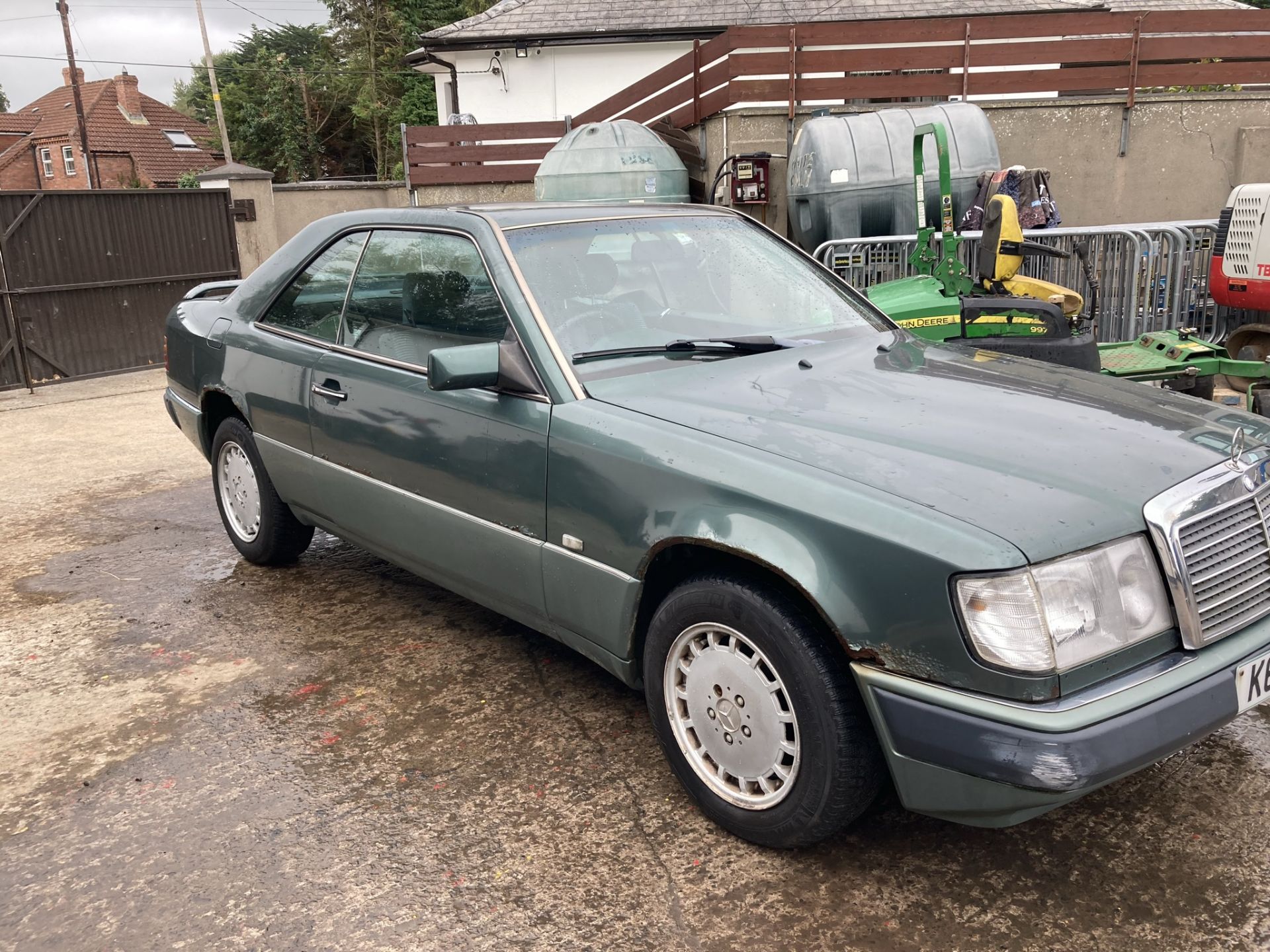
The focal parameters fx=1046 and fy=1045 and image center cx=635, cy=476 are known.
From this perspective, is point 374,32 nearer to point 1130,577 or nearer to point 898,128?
point 898,128

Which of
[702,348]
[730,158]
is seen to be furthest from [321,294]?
[730,158]

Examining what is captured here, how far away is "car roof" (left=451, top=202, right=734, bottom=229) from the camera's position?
3.60 metres

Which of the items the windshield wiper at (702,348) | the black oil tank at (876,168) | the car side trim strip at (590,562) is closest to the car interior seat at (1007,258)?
the windshield wiper at (702,348)

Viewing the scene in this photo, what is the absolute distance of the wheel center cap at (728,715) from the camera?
8.74ft

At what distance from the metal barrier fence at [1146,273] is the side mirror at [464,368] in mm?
5266

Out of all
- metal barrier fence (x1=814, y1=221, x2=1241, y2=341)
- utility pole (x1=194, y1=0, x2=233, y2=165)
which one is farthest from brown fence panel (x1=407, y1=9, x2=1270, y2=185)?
utility pole (x1=194, y1=0, x2=233, y2=165)

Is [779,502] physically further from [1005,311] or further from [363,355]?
[1005,311]

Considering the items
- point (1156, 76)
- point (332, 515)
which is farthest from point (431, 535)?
point (1156, 76)

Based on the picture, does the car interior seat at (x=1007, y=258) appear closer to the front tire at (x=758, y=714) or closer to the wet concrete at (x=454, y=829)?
the wet concrete at (x=454, y=829)

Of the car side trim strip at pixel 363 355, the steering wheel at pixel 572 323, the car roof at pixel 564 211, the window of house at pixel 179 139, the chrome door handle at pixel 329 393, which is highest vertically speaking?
the window of house at pixel 179 139

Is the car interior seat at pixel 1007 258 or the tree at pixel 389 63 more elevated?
the tree at pixel 389 63

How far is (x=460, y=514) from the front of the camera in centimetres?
342

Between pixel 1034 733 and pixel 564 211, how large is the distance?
95.5 inches

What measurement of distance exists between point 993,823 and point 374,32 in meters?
41.6
